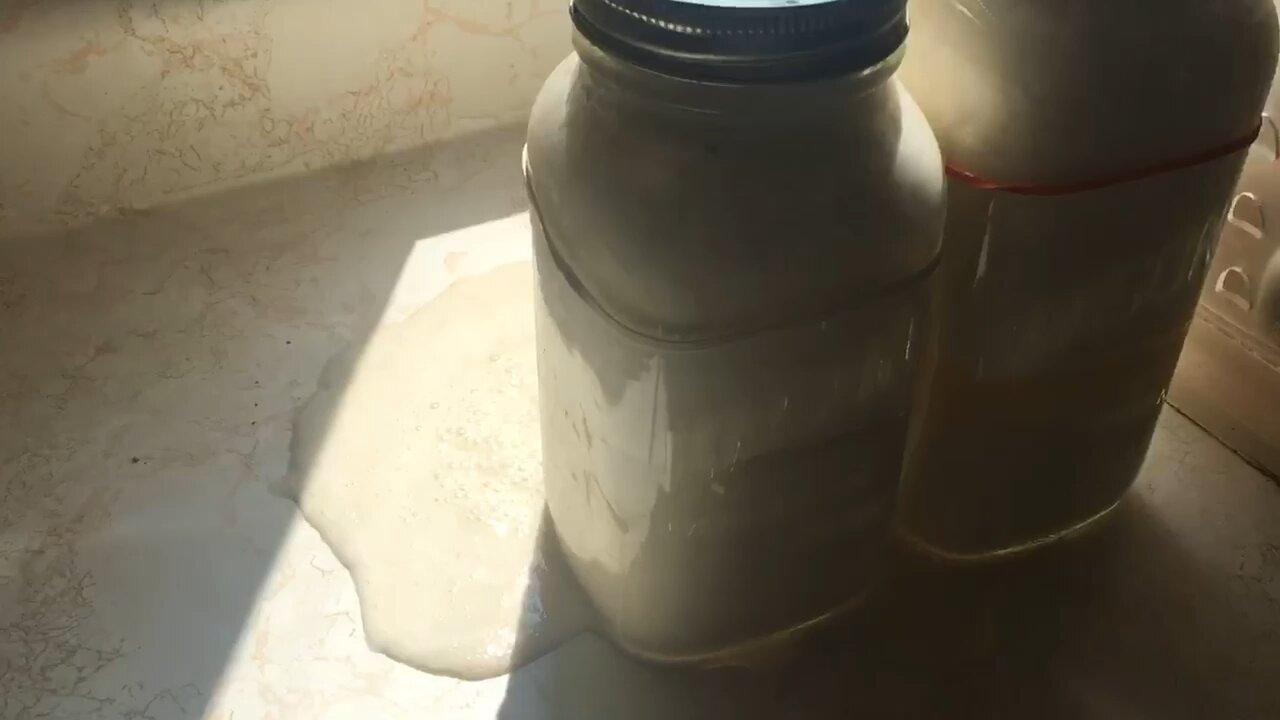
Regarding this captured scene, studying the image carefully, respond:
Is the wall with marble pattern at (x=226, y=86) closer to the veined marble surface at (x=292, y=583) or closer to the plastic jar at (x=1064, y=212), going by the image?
the veined marble surface at (x=292, y=583)

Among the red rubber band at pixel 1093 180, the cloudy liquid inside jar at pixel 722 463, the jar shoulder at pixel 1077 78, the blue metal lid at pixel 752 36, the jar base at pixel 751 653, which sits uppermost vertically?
the blue metal lid at pixel 752 36

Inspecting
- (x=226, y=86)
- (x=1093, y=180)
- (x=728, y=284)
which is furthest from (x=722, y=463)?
(x=226, y=86)

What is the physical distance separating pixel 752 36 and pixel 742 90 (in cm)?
2

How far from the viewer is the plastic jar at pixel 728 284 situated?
374mm

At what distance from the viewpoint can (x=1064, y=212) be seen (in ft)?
1.47

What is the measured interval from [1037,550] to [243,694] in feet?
1.32

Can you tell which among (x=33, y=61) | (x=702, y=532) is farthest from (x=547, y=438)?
(x=33, y=61)

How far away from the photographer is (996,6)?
0.43 meters

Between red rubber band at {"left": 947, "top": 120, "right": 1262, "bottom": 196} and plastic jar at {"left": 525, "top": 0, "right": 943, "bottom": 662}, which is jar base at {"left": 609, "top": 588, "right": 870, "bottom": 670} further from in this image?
red rubber band at {"left": 947, "top": 120, "right": 1262, "bottom": 196}

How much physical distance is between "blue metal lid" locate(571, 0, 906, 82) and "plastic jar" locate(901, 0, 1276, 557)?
0.26 feet

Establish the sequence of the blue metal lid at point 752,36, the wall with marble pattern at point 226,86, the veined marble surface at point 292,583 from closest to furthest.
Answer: the blue metal lid at point 752,36 → the veined marble surface at point 292,583 → the wall with marble pattern at point 226,86

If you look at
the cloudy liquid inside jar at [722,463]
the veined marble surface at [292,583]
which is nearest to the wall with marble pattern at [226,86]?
the veined marble surface at [292,583]

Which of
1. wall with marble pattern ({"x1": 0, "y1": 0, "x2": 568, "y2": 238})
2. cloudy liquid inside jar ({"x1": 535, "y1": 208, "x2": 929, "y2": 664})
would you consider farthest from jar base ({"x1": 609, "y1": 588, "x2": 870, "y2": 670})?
wall with marble pattern ({"x1": 0, "y1": 0, "x2": 568, "y2": 238})

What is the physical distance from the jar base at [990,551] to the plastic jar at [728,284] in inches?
3.3
